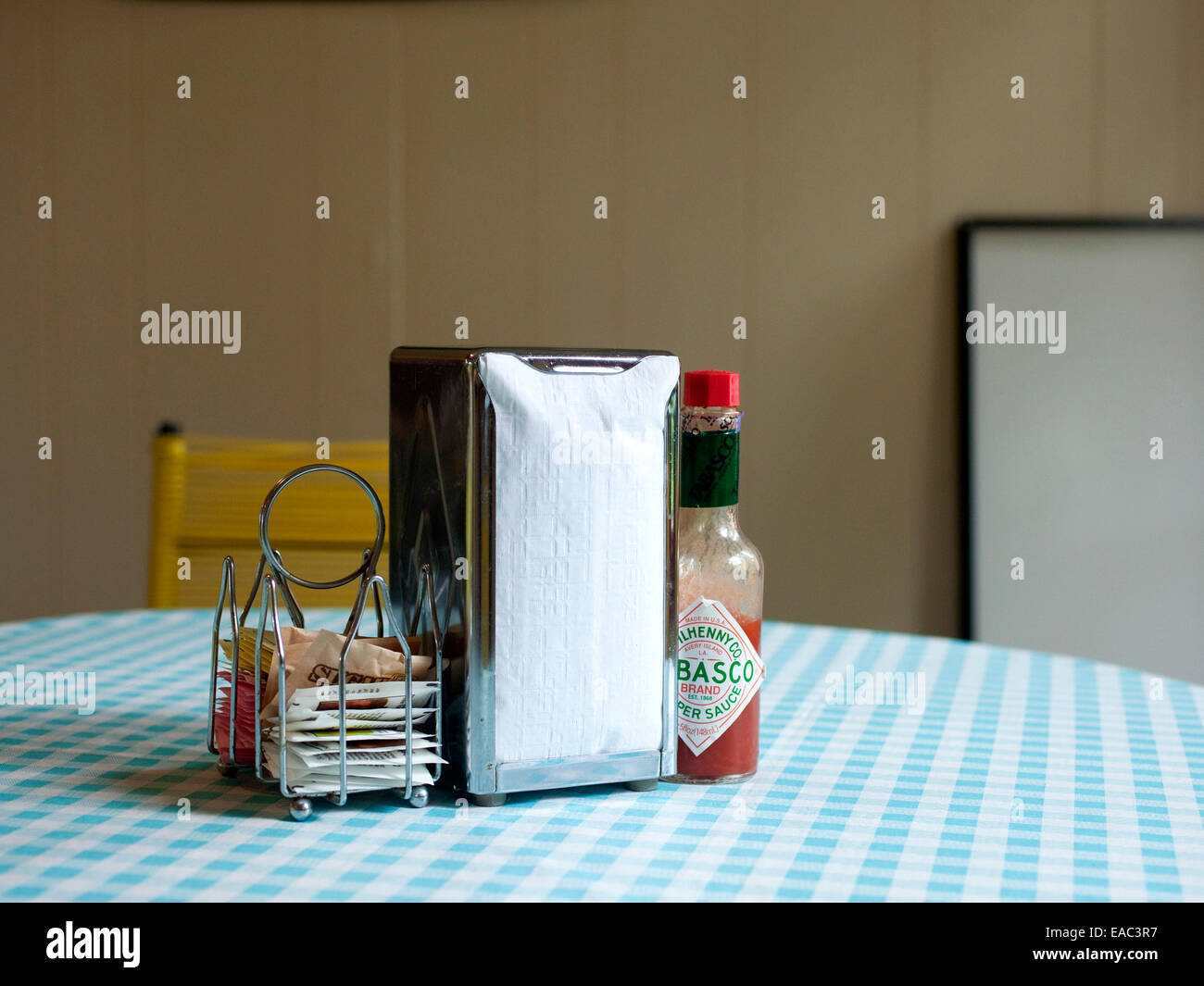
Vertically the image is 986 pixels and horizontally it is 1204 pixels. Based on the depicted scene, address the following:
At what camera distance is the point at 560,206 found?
2.40 meters

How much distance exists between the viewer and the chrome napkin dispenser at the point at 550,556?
73 cm

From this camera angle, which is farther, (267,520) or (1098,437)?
(1098,437)

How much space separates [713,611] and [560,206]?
5.67 ft

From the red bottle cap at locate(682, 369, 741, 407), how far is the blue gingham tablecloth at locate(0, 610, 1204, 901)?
25cm

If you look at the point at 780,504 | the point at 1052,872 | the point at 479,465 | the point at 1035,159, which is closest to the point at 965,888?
the point at 1052,872

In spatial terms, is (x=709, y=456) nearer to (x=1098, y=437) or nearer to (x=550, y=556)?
(x=550, y=556)

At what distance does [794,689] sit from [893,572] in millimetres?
1316

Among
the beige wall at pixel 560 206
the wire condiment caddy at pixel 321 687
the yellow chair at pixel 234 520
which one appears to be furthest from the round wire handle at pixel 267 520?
the beige wall at pixel 560 206

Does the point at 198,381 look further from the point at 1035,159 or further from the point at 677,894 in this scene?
the point at 677,894

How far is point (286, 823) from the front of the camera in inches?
28.4

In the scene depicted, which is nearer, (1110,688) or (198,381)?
(1110,688)

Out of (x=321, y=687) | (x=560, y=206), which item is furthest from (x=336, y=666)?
(x=560, y=206)

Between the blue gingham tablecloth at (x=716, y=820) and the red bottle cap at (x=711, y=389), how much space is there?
0.25 m

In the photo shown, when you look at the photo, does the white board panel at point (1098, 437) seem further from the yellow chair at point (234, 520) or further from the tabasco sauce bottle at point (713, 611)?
the tabasco sauce bottle at point (713, 611)
